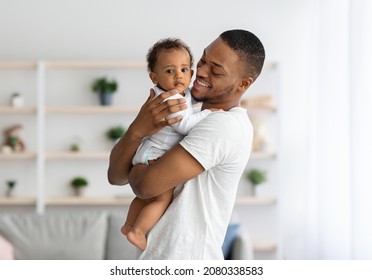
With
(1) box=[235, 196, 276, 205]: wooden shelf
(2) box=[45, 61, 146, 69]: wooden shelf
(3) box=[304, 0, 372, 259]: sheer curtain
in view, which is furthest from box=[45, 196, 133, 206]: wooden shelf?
(3) box=[304, 0, 372, 259]: sheer curtain

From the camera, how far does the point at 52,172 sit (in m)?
3.99

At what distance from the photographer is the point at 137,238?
1064 mm

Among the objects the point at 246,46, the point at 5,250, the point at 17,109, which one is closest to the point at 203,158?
the point at 246,46

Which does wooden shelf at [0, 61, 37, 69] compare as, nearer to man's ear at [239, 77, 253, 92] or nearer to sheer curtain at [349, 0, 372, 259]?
sheer curtain at [349, 0, 372, 259]

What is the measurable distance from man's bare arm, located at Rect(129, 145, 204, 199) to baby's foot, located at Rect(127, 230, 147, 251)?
9 cm

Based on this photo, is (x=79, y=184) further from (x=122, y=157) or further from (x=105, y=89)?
(x=122, y=157)

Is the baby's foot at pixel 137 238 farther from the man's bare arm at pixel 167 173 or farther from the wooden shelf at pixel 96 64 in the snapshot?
the wooden shelf at pixel 96 64

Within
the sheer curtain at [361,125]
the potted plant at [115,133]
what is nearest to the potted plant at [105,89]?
the potted plant at [115,133]

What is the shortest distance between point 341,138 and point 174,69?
6.95 feet

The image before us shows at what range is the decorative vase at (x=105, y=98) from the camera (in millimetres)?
3854

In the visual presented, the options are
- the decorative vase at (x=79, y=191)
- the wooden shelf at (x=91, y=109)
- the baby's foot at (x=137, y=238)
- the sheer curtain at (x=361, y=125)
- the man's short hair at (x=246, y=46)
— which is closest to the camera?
the man's short hair at (x=246, y=46)

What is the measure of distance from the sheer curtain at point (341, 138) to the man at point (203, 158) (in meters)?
1.61
